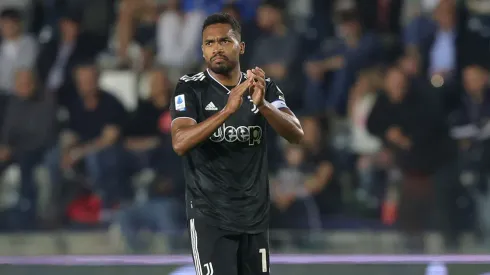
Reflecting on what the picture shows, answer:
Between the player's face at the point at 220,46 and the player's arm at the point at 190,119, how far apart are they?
183 mm

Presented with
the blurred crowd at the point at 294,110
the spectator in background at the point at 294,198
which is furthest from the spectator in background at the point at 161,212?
the spectator in background at the point at 294,198

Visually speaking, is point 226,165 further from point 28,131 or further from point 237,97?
point 28,131

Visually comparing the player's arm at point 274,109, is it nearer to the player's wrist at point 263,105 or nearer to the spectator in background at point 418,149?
the player's wrist at point 263,105

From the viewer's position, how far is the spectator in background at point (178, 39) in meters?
9.44

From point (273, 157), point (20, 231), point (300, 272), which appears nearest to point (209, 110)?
point (300, 272)

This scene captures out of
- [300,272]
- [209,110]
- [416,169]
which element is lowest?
[300,272]

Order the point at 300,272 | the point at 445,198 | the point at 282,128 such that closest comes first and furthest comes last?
1. the point at 282,128
2. the point at 300,272
3. the point at 445,198

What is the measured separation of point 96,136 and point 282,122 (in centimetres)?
535

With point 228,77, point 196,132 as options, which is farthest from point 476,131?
point 196,132

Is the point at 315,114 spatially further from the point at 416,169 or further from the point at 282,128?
the point at 282,128

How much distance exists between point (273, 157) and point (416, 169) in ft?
4.51

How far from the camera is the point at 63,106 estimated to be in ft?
30.6

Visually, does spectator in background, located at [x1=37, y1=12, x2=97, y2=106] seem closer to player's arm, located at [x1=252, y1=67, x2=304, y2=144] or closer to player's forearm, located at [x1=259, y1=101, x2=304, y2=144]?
player's arm, located at [x1=252, y1=67, x2=304, y2=144]

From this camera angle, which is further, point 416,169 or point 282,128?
point 416,169
